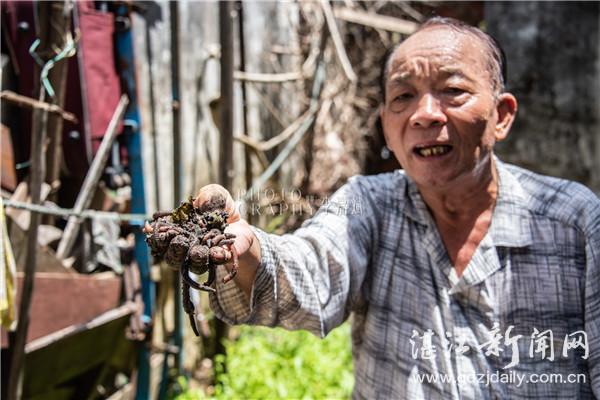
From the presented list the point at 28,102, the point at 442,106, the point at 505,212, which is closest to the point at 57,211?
the point at 28,102

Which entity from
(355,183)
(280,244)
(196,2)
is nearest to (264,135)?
(196,2)

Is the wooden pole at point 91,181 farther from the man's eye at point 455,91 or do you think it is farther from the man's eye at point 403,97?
the man's eye at point 455,91

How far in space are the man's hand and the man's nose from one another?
61 centimetres

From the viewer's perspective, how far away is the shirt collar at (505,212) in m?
1.77

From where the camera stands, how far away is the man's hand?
4.47 feet

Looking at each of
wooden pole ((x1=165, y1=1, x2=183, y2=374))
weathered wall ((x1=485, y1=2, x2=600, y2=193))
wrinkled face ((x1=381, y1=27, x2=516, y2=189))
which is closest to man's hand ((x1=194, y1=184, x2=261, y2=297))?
wrinkled face ((x1=381, y1=27, x2=516, y2=189))

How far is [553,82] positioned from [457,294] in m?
2.68

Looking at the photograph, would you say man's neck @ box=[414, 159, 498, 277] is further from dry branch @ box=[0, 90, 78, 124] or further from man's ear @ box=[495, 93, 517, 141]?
dry branch @ box=[0, 90, 78, 124]

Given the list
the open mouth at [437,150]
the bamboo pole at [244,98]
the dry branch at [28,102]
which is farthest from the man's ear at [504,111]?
the bamboo pole at [244,98]

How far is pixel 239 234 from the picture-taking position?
143 cm

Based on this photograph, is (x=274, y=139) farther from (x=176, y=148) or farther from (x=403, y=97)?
Result: (x=403, y=97)

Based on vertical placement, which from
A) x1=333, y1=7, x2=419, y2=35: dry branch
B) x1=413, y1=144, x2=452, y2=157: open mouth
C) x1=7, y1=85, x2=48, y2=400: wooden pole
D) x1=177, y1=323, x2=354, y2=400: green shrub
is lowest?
x1=177, y1=323, x2=354, y2=400: green shrub

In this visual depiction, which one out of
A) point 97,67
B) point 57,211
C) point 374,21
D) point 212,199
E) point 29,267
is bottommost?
point 29,267

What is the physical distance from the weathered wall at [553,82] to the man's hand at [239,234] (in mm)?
2920
